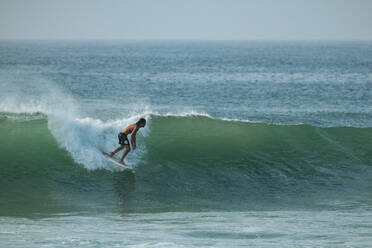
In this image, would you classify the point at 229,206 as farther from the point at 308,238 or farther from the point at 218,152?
the point at 218,152

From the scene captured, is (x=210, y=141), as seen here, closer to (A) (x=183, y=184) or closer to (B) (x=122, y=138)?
(A) (x=183, y=184)

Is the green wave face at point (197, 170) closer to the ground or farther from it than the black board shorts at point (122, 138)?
closer to the ground

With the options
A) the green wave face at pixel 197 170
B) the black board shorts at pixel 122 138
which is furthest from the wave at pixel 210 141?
the black board shorts at pixel 122 138

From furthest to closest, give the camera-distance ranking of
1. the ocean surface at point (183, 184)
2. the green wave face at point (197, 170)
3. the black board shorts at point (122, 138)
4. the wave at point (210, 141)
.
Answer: the wave at point (210, 141)
the black board shorts at point (122, 138)
the green wave face at point (197, 170)
the ocean surface at point (183, 184)

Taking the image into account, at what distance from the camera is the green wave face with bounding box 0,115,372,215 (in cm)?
1121

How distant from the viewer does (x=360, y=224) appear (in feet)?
30.3

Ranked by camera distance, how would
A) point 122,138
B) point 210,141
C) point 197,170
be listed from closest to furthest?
1. point 122,138
2. point 197,170
3. point 210,141

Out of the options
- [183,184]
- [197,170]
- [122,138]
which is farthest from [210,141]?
[122,138]

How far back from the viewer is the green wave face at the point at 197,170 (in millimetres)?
11211

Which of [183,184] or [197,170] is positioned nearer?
[183,184]

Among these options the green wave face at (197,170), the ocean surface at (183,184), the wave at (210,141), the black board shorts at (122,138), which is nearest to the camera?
the ocean surface at (183,184)

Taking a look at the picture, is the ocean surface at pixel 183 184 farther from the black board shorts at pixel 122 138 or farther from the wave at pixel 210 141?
the black board shorts at pixel 122 138

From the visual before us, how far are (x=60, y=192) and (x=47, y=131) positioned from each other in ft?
13.8

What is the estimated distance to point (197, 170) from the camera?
13711 mm
